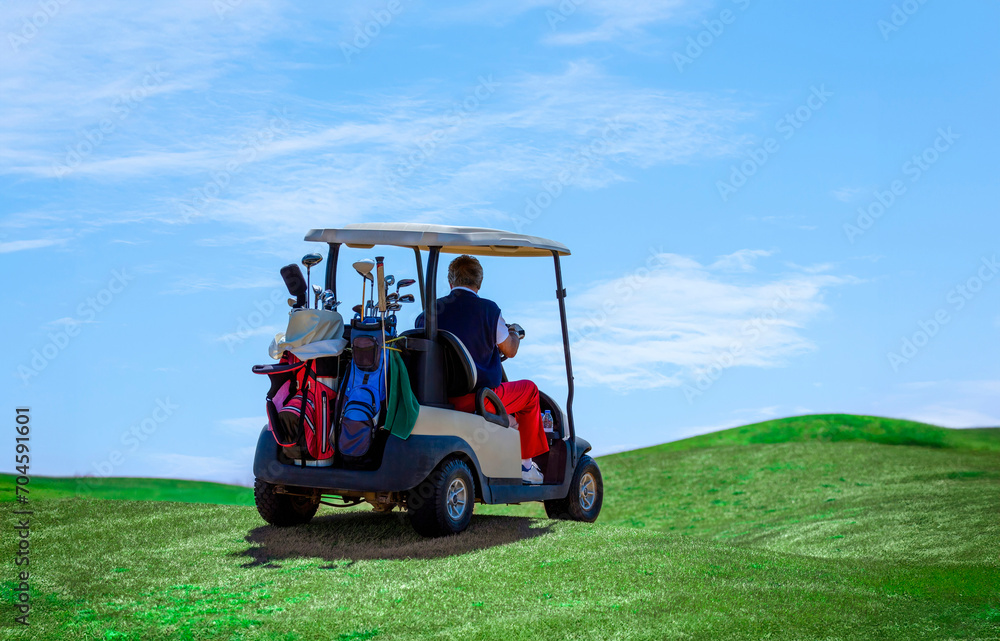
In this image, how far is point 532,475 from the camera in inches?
353

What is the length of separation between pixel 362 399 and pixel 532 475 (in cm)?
222

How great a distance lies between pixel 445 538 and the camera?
24.7 ft

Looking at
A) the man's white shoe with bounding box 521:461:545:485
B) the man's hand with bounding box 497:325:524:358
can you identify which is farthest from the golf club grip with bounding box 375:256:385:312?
the man's white shoe with bounding box 521:461:545:485

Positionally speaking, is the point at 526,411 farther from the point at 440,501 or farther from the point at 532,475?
the point at 440,501

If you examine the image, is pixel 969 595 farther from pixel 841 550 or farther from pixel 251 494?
pixel 251 494

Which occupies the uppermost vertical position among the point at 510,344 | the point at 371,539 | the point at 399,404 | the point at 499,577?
the point at 510,344

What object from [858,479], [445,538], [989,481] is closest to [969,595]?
[445,538]

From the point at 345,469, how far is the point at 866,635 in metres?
3.95

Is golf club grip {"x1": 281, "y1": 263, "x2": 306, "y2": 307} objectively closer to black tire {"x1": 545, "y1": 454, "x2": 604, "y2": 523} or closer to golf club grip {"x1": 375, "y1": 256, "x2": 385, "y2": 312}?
golf club grip {"x1": 375, "y1": 256, "x2": 385, "y2": 312}

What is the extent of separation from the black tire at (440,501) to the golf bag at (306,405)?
80 cm

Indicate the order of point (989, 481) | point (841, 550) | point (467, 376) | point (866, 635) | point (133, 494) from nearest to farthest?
point (866, 635) → point (467, 376) → point (841, 550) → point (133, 494) → point (989, 481)

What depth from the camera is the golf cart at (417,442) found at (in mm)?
7469

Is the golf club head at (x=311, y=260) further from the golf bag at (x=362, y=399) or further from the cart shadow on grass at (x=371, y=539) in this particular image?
the cart shadow on grass at (x=371, y=539)

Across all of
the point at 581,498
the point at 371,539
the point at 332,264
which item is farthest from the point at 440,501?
the point at 581,498
